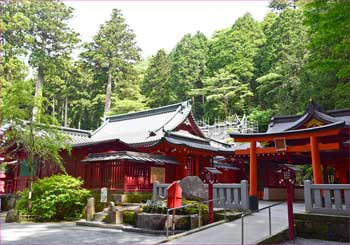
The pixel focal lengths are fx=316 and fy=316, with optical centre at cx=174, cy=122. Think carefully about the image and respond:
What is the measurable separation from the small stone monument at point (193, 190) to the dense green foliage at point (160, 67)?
69.5ft

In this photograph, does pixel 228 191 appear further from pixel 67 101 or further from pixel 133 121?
pixel 67 101

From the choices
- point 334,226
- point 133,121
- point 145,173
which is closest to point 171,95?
point 133,121

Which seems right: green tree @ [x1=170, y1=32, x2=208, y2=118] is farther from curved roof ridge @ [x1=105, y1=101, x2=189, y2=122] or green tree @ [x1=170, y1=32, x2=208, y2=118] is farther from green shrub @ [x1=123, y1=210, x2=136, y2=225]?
green shrub @ [x1=123, y1=210, x2=136, y2=225]

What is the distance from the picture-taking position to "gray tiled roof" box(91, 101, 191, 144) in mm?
23589

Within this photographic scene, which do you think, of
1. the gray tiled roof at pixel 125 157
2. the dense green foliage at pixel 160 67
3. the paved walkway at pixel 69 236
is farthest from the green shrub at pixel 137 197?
the dense green foliage at pixel 160 67

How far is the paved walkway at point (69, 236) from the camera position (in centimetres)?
898

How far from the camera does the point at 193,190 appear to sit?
1343cm

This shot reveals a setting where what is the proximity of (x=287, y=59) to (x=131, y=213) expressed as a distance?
99.8 ft

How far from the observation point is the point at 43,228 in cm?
1159

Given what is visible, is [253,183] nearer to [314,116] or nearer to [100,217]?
[314,116]

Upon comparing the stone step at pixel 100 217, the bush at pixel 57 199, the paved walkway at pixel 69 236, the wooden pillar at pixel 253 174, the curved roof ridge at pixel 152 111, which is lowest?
the paved walkway at pixel 69 236

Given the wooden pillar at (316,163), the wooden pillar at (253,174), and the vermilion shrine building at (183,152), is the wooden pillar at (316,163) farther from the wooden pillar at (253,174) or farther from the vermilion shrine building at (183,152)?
the wooden pillar at (253,174)

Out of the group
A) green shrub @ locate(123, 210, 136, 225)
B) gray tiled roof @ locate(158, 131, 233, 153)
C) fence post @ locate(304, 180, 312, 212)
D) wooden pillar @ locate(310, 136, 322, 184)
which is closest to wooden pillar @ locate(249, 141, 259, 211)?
wooden pillar @ locate(310, 136, 322, 184)

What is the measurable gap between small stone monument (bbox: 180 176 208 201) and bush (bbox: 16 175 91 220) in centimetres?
483
